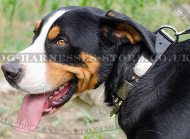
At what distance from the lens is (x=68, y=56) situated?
362 centimetres

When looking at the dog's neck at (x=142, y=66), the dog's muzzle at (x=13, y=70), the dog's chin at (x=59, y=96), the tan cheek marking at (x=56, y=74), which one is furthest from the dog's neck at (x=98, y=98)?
the dog's muzzle at (x=13, y=70)

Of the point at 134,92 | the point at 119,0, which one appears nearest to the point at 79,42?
the point at 134,92

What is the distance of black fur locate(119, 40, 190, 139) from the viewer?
332 cm

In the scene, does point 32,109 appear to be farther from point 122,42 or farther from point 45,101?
point 122,42

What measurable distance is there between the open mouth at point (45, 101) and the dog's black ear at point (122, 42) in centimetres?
27

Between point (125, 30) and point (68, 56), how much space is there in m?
0.42

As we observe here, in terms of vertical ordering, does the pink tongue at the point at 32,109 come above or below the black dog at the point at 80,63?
below

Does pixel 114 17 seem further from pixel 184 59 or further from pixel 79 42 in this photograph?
pixel 184 59

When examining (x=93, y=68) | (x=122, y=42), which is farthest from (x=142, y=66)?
(x=93, y=68)

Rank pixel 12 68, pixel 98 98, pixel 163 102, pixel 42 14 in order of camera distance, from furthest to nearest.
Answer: pixel 42 14 → pixel 98 98 → pixel 12 68 → pixel 163 102

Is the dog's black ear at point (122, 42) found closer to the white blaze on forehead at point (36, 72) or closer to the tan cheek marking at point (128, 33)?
the tan cheek marking at point (128, 33)

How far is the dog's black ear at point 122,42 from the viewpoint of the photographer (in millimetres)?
3486

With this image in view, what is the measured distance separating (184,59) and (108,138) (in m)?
1.46

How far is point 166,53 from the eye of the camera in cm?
351
